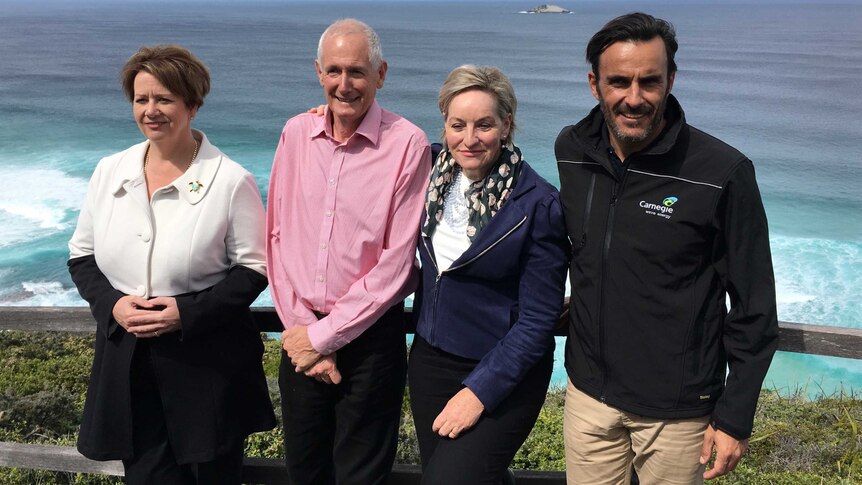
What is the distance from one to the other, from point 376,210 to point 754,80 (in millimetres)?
49904

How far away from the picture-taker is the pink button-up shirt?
293cm

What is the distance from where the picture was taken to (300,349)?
297 centimetres

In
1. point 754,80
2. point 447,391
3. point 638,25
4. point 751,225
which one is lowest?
point 754,80

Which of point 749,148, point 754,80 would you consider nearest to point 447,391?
point 749,148

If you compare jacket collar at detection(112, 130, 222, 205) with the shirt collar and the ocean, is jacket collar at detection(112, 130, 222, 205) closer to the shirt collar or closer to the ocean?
the shirt collar

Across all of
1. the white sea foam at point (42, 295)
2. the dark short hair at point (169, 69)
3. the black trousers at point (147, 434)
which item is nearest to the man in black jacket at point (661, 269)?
the dark short hair at point (169, 69)

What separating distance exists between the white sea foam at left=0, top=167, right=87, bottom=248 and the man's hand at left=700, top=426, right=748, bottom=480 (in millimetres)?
18393

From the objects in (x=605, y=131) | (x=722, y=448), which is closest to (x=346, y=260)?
(x=605, y=131)

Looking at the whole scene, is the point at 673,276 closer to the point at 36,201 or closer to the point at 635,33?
the point at 635,33

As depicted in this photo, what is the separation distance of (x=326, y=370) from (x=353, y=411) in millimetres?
197

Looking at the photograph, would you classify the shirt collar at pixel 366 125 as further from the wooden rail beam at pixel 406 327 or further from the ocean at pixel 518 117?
the wooden rail beam at pixel 406 327

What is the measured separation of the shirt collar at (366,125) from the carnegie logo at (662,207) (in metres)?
1.06

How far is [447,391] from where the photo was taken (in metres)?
2.93

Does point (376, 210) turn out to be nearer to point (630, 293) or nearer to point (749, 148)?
point (630, 293)
